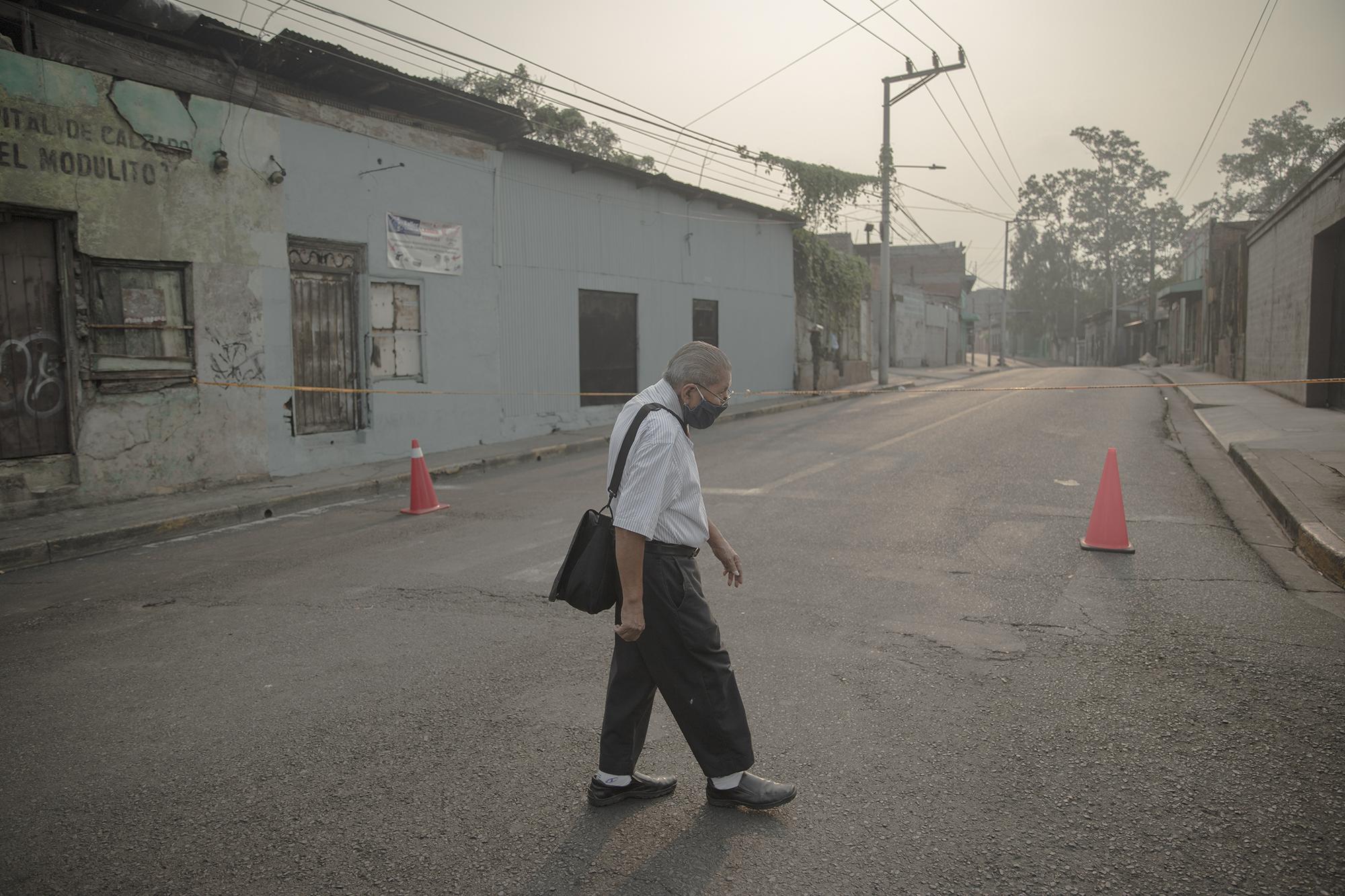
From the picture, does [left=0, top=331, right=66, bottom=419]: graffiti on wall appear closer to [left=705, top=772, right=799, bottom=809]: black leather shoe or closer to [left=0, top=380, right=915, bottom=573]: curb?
[left=0, top=380, right=915, bottom=573]: curb

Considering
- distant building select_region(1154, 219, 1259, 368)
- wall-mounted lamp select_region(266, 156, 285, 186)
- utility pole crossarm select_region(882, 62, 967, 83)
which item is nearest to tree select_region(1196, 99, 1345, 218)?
distant building select_region(1154, 219, 1259, 368)

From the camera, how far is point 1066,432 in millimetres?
13961

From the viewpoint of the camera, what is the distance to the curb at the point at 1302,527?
6.03m

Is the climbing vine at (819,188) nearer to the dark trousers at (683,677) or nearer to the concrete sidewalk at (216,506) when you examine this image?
the concrete sidewalk at (216,506)

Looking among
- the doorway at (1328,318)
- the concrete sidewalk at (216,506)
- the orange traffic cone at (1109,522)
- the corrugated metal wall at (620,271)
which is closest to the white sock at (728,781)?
the orange traffic cone at (1109,522)

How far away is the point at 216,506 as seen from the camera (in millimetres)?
9570

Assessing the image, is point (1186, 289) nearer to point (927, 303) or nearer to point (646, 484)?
point (927, 303)

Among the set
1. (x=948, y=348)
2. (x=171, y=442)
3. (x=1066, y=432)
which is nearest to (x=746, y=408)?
(x=1066, y=432)

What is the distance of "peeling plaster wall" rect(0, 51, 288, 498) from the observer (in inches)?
360

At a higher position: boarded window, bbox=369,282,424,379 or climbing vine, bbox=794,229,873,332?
climbing vine, bbox=794,229,873,332

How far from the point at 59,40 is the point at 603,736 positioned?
33.2ft

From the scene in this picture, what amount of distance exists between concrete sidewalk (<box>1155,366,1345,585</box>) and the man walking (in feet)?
16.4

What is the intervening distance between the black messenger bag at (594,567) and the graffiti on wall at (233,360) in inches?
373

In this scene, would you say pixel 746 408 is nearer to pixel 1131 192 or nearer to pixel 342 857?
pixel 342 857
